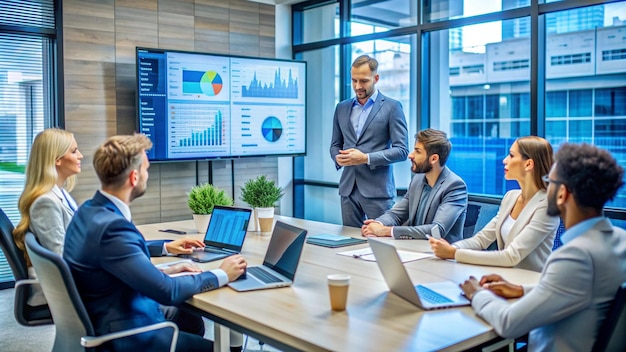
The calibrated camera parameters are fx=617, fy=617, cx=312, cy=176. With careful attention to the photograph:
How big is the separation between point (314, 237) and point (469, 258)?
90 cm

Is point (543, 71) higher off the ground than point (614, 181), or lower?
higher

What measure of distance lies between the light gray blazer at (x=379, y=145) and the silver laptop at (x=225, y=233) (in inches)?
47.6

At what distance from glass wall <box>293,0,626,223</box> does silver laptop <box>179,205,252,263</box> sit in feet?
8.35

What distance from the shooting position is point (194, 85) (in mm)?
5395

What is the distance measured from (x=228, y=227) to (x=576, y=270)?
64.8 inches

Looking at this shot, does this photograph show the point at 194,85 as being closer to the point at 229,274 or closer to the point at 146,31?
the point at 146,31

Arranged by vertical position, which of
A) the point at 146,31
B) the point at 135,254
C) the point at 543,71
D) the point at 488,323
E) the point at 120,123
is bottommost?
the point at 488,323

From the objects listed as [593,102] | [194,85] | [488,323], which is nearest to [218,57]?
[194,85]

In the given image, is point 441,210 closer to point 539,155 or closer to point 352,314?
point 539,155

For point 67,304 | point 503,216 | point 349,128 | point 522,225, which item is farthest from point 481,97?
point 67,304

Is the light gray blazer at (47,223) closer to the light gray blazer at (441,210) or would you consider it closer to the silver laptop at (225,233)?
the silver laptop at (225,233)

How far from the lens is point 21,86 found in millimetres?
4926

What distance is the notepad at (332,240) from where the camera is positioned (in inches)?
118

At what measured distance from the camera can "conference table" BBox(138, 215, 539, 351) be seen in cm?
167
